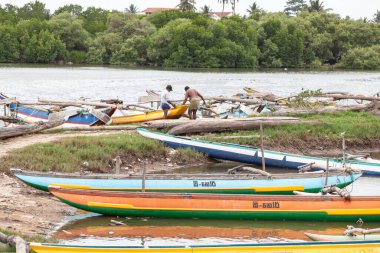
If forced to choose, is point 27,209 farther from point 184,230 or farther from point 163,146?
point 163,146

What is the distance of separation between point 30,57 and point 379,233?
94152 millimetres

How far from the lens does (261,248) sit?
10820 mm

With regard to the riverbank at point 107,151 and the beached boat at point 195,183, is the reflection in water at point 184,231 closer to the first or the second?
the riverbank at point 107,151

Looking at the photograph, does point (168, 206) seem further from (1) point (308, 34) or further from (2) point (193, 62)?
(1) point (308, 34)

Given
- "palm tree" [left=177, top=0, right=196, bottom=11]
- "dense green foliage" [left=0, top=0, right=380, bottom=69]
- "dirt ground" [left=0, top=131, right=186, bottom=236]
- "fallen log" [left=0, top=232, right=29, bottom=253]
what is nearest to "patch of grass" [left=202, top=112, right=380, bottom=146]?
"dirt ground" [left=0, top=131, right=186, bottom=236]

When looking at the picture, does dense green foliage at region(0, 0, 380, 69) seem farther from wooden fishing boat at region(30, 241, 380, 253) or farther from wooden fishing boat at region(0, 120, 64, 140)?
wooden fishing boat at region(30, 241, 380, 253)

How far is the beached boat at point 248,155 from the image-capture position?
20141 mm

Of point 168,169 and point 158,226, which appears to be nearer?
point 158,226

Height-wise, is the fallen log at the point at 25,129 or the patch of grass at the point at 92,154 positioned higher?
the fallen log at the point at 25,129

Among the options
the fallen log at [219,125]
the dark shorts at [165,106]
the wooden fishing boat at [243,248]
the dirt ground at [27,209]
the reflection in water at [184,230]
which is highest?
the dark shorts at [165,106]

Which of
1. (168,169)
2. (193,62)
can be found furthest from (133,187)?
(193,62)

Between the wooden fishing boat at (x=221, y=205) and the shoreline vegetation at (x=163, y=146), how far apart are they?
12.0 ft

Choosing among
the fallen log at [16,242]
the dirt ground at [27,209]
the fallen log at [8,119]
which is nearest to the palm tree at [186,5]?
the fallen log at [8,119]

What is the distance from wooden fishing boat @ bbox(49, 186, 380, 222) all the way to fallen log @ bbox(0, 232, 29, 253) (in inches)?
144
